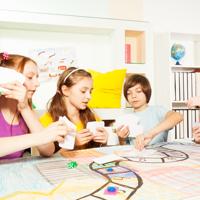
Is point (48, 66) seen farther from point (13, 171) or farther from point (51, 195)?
point (51, 195)

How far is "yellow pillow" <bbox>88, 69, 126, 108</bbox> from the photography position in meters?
1.88

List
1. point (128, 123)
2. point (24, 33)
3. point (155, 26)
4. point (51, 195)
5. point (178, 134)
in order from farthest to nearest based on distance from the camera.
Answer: point (155, 26) → point (178, 134) → point (24, 33) → point (128, 123) → point (51, 195)

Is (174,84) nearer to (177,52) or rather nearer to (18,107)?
(177,52)

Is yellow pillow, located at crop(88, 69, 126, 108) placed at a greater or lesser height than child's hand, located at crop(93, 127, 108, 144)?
greater

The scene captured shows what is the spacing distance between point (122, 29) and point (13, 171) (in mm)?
1688

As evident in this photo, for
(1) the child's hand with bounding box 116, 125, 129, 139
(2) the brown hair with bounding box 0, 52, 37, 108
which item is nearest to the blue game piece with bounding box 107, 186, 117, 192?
(2) the brown hair with bounding box 0, 52, 37, 108

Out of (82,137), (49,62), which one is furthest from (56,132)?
(49,62)

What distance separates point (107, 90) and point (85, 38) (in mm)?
632

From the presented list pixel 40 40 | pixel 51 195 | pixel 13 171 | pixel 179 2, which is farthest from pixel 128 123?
pixel 179 2

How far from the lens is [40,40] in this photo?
2174mm

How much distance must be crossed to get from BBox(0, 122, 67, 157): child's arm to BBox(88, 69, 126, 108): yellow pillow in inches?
36.9

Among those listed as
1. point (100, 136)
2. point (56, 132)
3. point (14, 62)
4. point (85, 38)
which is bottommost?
point (100, 136)

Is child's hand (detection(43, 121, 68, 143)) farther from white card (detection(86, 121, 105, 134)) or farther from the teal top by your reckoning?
the teal top

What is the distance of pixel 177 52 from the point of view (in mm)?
2533
